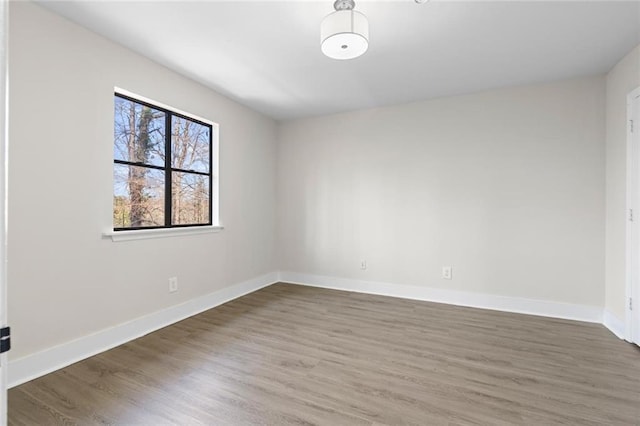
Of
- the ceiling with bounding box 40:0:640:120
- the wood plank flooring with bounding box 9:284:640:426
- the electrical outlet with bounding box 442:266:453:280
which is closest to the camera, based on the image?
the wood plank flooring with bounding box 9:284:640:426

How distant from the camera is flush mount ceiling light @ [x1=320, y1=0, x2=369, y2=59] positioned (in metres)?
1.82

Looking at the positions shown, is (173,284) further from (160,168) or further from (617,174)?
(617,174)

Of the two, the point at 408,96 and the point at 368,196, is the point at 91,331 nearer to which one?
the point at 368,196

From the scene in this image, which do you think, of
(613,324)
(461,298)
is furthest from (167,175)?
(613,324)

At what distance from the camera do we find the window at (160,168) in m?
2.59

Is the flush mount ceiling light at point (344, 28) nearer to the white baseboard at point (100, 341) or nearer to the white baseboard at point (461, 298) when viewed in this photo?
the white baseboard at point (100, 341)

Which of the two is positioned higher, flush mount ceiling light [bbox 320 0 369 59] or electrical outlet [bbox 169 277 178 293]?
flush mount ceiling light [bbox 320 0 369 59]

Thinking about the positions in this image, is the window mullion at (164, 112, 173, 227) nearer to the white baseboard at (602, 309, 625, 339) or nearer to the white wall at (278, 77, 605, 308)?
the white wall at (278, 77, 605, 308)

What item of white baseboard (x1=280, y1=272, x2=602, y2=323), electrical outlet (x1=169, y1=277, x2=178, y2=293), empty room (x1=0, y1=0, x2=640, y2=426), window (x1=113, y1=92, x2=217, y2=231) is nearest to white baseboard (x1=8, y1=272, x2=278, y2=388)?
empty room (x1=0, y1=0, x2=640, y2=426)

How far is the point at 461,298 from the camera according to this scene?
3.49 meters

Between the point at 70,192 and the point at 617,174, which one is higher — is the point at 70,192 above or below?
below

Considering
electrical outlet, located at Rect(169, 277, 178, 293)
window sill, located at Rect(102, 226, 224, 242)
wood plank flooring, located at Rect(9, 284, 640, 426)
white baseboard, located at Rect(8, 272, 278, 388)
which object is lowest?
wood plank flooring, located at Rect(9, 284, 640, 426)

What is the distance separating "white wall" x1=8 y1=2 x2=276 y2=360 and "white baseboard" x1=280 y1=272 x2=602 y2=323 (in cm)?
186

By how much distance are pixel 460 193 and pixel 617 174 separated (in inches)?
52.5
